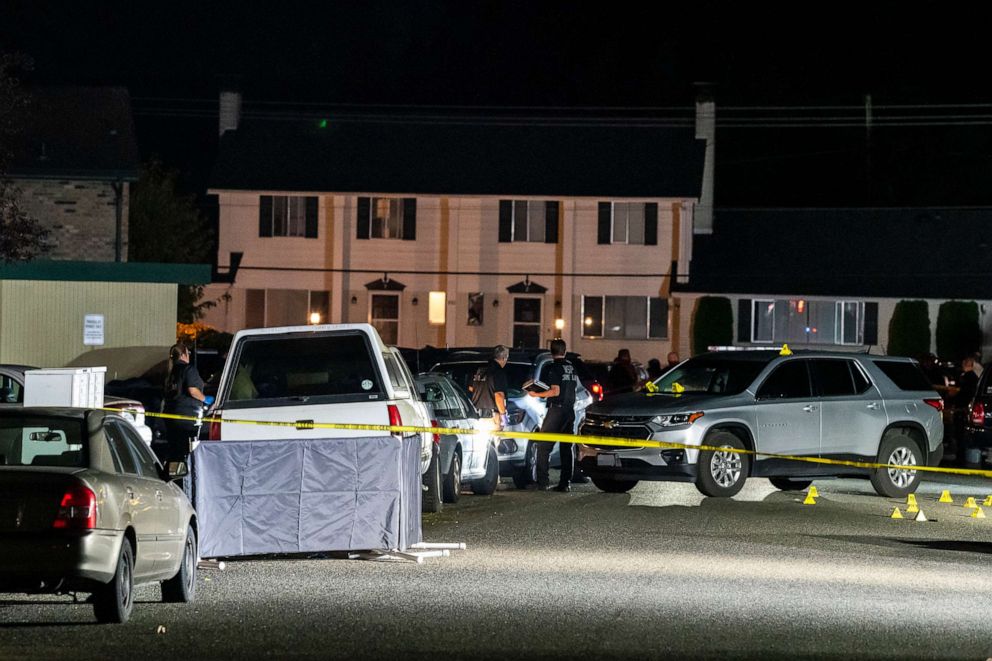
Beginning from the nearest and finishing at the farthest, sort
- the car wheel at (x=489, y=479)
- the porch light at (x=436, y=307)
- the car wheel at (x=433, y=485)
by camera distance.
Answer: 1. the car wheel at (x=433, y=485)
2. the car wheel at (x=489, y=479)
3. the porch light at (x=436, y=307)

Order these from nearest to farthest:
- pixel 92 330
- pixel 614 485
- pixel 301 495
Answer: pixel 301 495 < pixel 614 485 < pixel 92 330

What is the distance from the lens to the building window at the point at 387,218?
60625mm

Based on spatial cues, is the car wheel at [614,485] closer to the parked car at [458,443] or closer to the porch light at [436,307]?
the parked car at [458,443]

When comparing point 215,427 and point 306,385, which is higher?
point 306,385

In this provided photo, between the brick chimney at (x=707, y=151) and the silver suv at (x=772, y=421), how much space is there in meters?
39.1

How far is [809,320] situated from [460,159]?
12942 mm

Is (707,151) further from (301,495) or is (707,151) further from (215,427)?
(301,495)

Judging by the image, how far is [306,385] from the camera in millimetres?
16781

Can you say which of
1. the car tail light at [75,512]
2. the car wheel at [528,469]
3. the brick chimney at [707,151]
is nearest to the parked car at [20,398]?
the car wheel at [528,469]

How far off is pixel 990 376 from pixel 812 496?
6380mm

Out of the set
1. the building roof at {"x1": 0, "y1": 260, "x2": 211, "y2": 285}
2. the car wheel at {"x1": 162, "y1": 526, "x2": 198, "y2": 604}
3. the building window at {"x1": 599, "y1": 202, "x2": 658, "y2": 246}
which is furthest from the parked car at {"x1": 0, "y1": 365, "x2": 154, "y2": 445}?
the building window at {"x1": 599, "y1": 202, "x2": 658, "y2": 246}

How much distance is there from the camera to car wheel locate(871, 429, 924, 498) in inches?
891

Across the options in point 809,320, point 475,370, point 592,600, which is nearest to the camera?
point 592,600

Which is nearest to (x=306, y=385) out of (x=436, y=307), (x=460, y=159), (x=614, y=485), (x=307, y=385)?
(x=307, y=385)
